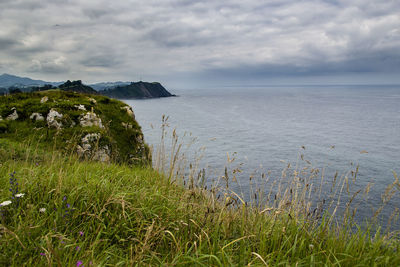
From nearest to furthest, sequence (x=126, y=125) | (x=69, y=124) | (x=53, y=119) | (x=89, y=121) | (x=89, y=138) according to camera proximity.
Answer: (x=89, y=138)
(x=53, y=119)
(x=69, y=124)
(x=89, y=121)
(x=126, y=125)

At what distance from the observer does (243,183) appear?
2177 cm

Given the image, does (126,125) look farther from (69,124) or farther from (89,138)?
(89,138)

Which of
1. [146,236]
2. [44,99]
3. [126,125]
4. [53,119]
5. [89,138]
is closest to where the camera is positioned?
[146,236]

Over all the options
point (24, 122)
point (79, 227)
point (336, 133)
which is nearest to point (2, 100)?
point (24, 122)

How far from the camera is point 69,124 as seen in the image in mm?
13188

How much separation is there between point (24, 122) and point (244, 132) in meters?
37.1

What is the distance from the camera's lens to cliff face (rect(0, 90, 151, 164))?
11906 mm

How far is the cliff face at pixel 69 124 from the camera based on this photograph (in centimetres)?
1191

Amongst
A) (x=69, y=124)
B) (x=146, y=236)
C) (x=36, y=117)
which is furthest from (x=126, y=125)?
(x=146, y=236)

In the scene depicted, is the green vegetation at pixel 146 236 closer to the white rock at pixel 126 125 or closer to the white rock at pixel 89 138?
the white rock at pixel 89 138

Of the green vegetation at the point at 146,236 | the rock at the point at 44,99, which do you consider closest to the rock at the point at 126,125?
the rock at the point at 44,99

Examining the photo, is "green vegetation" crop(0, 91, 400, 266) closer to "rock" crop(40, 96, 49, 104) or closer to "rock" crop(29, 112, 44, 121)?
"rock" crop(29, 112, 44, 121)

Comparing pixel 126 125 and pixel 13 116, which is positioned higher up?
pixel 13 116

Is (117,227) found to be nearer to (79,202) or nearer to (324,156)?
(79,202)
